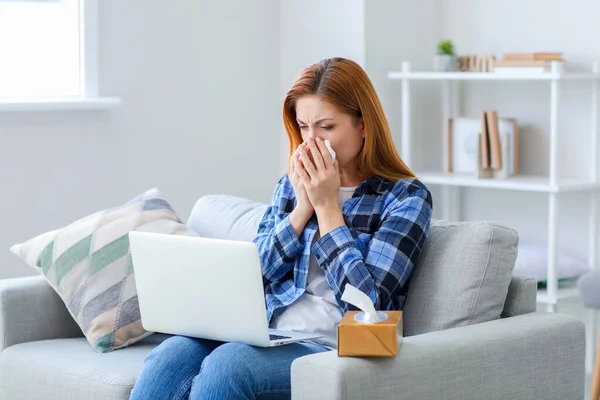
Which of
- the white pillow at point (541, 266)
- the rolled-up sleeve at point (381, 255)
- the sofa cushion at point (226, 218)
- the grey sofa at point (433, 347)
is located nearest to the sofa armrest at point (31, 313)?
the grey sofa at point (433, 347)

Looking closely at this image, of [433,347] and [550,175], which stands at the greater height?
[550,175]

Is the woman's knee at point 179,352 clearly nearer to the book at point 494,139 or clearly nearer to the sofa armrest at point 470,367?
the sofa armrest at point 470,367

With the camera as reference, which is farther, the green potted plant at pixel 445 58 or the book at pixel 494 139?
the green potted plant at pixel 445 58

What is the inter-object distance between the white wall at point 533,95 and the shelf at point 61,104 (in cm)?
Result: 147

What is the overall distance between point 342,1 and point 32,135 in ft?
4.40

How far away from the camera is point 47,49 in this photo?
356 centimetres

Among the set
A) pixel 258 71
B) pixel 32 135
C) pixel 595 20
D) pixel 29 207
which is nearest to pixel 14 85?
pixel 32 135

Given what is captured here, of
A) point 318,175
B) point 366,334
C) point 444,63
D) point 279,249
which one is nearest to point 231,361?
point 366,334

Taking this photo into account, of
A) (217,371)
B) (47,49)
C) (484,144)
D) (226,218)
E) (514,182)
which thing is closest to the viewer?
(217,371)

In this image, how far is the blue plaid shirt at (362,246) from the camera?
6.79 feet

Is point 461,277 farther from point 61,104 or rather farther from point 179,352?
point 61,104

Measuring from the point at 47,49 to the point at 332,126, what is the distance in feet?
5.50

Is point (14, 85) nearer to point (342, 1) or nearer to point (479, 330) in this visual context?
point (342, 1)

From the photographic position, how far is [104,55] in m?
3.62
